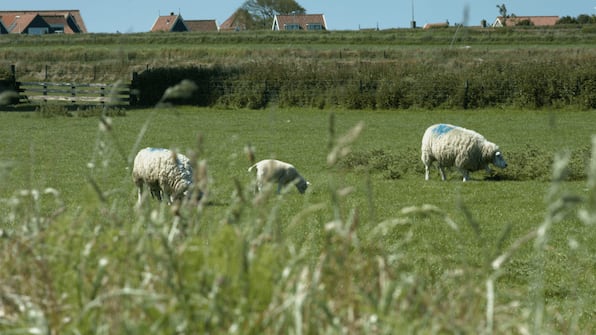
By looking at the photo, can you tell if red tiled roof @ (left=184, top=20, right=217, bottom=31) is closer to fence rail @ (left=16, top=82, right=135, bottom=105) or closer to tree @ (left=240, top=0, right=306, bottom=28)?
tree @ (left=240, top=0, right=306, bottom=28)

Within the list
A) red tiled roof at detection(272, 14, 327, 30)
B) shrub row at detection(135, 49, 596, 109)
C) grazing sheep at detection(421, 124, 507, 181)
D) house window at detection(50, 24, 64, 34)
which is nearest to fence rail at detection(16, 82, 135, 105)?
shrub row at detection(135, 49, 596, 109)

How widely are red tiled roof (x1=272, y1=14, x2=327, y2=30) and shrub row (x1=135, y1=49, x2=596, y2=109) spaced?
6840cm

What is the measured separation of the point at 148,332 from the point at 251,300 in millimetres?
293

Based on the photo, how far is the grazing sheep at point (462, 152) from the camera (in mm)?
16719

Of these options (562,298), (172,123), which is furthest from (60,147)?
(562,298)

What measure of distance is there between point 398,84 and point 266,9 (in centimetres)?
7826

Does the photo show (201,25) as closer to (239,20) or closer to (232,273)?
(239,20)

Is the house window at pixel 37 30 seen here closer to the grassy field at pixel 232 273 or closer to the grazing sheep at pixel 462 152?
the grazing sheep at pixel 462 152

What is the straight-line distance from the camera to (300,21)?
Result: 111 meters

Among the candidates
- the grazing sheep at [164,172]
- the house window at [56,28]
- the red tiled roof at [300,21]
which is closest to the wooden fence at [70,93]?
the grazing sheep at [164,172]

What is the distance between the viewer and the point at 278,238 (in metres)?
2.75

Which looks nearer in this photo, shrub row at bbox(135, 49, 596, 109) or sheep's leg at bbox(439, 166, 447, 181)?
sheep's leg at bbox(439, 166, 447, 181)

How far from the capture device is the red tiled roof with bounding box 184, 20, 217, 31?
4284 inches

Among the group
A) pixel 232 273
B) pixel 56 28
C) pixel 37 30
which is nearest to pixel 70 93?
pixel 232 273
